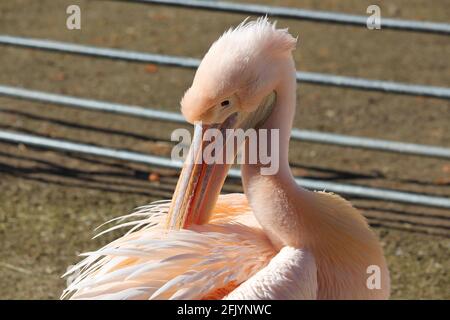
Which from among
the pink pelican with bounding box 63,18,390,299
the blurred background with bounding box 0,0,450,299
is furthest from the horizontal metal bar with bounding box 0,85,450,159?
the pink pelican with bounding box 63,18,390,299

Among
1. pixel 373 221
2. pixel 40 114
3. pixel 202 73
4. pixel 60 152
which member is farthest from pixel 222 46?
pixel 40 114

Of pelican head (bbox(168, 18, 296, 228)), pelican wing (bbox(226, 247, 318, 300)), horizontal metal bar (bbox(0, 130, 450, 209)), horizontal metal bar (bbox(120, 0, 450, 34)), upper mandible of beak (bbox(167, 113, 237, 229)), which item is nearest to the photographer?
pelican wing (bbox(226, 247, 318, 300))

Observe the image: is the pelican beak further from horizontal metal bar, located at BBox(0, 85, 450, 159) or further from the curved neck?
horizontal metal bar, located at BBox(0, 85, 450, 159)

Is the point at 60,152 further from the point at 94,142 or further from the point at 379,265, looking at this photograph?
the point at 379,265

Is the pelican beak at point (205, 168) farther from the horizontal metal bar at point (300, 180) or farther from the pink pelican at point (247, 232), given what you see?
the horizontal metal bar at point (300, 180)

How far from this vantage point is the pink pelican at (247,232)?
308cm

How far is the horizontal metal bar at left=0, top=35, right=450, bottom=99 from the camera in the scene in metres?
4.95

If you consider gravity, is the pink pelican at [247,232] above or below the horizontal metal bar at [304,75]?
below

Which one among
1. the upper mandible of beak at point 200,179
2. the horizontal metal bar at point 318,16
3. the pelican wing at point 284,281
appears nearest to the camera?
the pelican wing at point 284,281

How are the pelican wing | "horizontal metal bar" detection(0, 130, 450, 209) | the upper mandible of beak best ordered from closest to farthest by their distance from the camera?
the pelican wing → the upper mandible of beak → "horizontal metal bar" detection(0, 130, 450, 209)

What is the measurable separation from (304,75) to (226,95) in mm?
2118

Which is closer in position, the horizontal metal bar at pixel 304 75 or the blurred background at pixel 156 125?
the horizontal metal bar at pixel 304 75

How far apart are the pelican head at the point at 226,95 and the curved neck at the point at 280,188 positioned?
0.12ft

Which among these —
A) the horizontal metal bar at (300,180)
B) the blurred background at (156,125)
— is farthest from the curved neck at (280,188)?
the horizontal metal bar at (300,180)
